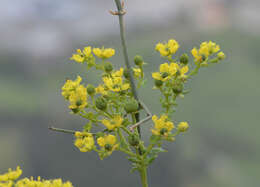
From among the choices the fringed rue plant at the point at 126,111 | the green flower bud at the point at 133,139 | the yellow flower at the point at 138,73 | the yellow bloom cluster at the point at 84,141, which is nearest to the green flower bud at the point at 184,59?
the fringed rue plant at the point at 126,111

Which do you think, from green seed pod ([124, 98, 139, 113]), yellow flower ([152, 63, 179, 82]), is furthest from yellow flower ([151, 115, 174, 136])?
yellow flower ([152, 63, 179, 82])

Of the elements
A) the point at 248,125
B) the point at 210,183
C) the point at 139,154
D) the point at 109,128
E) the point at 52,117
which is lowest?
the point at 210,183

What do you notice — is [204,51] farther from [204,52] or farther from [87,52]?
[87,52]

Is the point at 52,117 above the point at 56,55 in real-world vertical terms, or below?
below

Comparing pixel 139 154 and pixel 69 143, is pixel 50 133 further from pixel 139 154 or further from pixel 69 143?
pixel 139 154

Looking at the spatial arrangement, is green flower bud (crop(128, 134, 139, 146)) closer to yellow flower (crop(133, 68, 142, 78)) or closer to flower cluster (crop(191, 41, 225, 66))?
yellow flower (crop(133, 68, 142, 78))

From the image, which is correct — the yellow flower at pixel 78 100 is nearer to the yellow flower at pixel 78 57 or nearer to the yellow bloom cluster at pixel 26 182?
the yellow flower at pixel 78 57

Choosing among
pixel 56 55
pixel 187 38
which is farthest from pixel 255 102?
pixel 56 55
